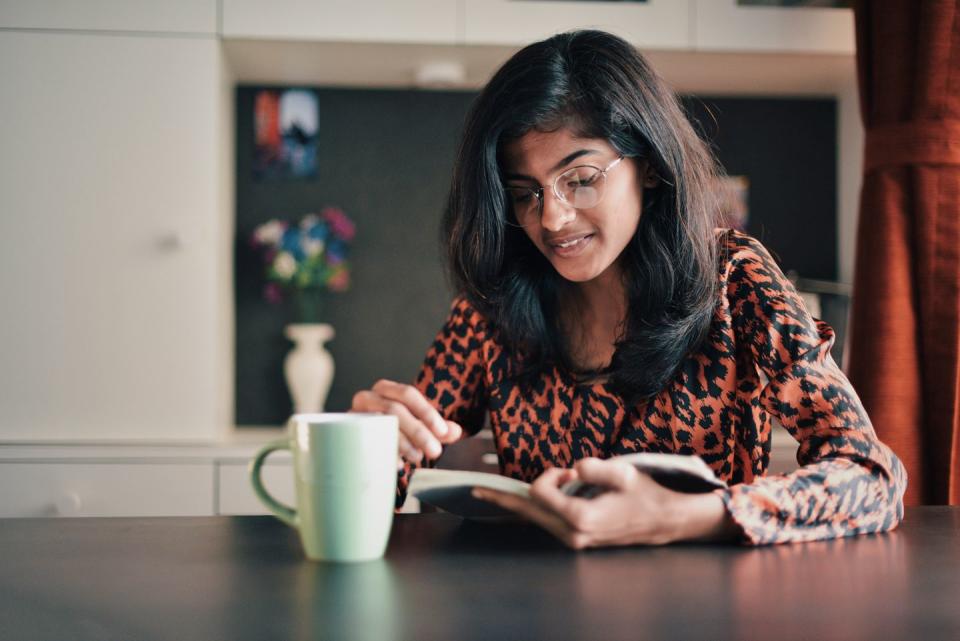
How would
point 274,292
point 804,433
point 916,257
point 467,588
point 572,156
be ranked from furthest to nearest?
point 274,292, point 916,257, point 572,156, point 804,433, point 467,588

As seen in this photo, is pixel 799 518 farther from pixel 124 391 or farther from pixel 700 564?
pixel 124 391

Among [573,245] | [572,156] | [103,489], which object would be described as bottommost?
[103,489]

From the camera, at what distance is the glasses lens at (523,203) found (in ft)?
4.32

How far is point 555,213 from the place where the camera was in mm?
1253

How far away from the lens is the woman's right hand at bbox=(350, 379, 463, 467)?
3.26 feet

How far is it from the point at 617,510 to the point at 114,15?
80.0 inches

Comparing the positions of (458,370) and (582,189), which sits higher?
(582,189)

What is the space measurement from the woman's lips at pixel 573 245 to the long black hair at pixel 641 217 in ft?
0.33

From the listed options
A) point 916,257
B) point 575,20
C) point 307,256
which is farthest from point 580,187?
point 307,256

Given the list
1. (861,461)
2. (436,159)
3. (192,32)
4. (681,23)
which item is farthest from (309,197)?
(861,461)

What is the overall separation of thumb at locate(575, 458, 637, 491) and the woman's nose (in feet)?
1.60

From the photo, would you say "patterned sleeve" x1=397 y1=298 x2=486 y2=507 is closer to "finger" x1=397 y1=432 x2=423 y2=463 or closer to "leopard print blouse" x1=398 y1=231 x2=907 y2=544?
"leopard print blouse" x1=398 y1=231 x2=907 y2=544

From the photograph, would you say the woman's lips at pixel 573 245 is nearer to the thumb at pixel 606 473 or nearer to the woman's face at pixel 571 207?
the woman's face at pixel 571 207

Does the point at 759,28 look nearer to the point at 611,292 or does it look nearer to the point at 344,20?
the point at 344,20
